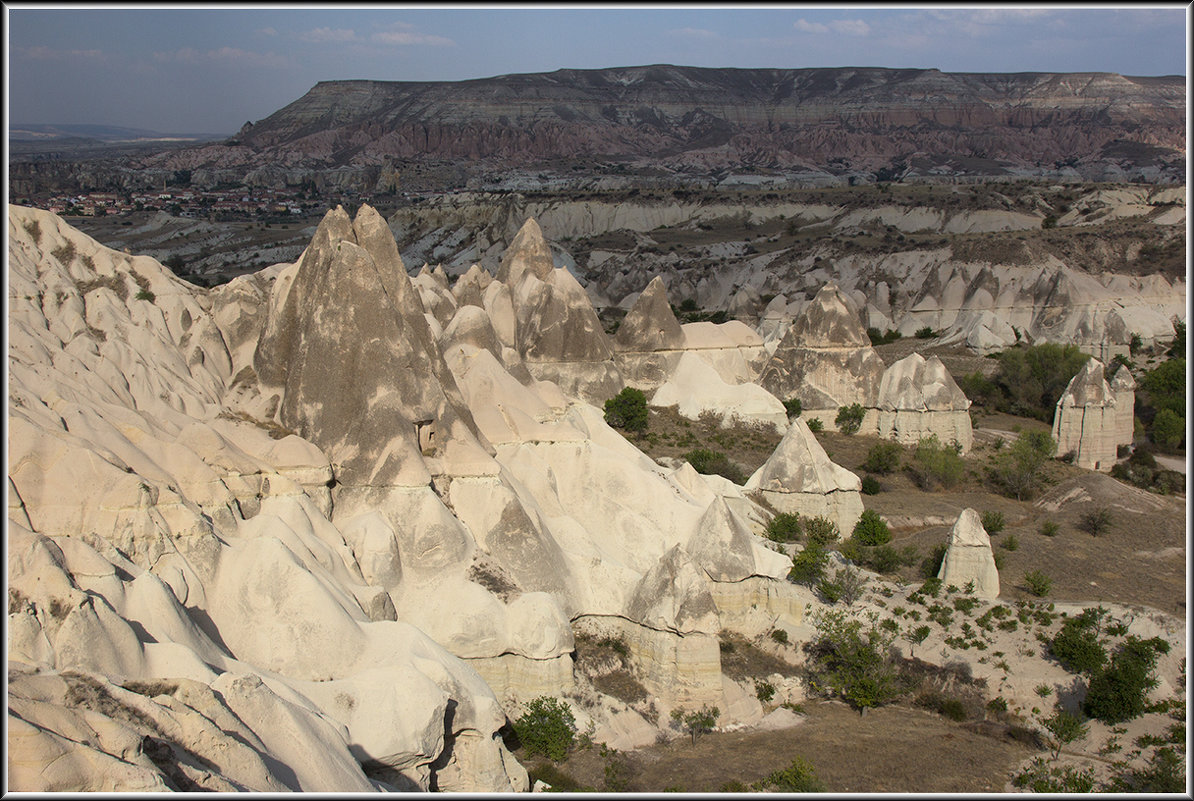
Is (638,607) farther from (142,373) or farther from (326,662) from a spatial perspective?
(142,373)

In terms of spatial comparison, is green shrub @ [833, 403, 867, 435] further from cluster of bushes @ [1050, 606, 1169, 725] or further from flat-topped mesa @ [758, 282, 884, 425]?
cluster of bushes @ [1050, 606, 1169, 725]

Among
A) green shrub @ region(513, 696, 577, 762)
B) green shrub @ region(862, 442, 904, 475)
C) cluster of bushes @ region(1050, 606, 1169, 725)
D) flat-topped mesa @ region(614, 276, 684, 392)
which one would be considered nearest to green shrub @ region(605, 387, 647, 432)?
flat-topped mesa @ region(614, 276, 684, 392)

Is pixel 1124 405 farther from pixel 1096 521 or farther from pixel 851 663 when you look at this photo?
pixel 851 663

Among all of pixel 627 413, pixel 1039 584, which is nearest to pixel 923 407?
pixel 627 413

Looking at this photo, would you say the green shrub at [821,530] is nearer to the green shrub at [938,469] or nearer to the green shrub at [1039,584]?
the green shrub at [1039,584]

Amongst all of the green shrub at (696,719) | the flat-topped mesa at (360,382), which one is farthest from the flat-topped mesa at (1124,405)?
the flat-topped mesa at (360,382)

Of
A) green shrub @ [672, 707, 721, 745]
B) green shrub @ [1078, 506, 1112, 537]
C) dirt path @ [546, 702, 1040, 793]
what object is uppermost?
green shrub @ [1078, 506, 1112, 537]
